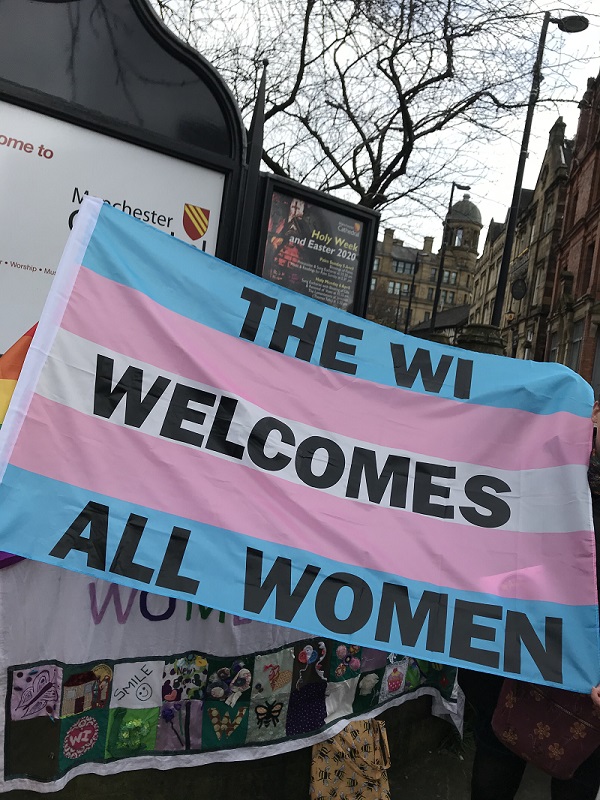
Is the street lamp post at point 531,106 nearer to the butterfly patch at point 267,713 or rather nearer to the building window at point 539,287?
the butterfly patch at point 267,713

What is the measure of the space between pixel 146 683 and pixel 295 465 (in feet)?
3.67

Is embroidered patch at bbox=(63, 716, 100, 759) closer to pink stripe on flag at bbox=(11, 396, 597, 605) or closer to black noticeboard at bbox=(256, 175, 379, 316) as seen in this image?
pink stripe on flag at bbox=(11, 396, 597, 605)

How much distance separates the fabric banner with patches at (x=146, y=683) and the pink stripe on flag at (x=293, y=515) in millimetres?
619

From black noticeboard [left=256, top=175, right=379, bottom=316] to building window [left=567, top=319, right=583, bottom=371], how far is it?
23.5 meters

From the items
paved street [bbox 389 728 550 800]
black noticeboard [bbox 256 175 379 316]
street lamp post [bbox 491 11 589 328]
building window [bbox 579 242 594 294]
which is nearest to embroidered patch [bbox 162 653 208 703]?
paved street [bbox 389 728 550 800]

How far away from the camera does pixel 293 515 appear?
7.61ft

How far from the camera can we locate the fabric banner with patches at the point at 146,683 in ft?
8.10

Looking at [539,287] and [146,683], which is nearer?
[146,683]

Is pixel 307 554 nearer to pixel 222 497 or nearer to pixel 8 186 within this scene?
pixel 222 497

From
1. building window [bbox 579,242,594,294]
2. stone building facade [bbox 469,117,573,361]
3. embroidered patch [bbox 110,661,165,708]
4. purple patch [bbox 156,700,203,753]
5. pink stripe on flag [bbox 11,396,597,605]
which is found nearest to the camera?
pink stripe on flag [bbox 11,396,597,605]

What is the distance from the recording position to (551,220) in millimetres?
35844

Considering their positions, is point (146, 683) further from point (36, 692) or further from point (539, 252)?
point (539, 252)

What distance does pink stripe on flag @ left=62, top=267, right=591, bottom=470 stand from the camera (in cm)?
222

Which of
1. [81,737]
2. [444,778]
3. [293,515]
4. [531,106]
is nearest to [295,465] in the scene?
[293,515]
